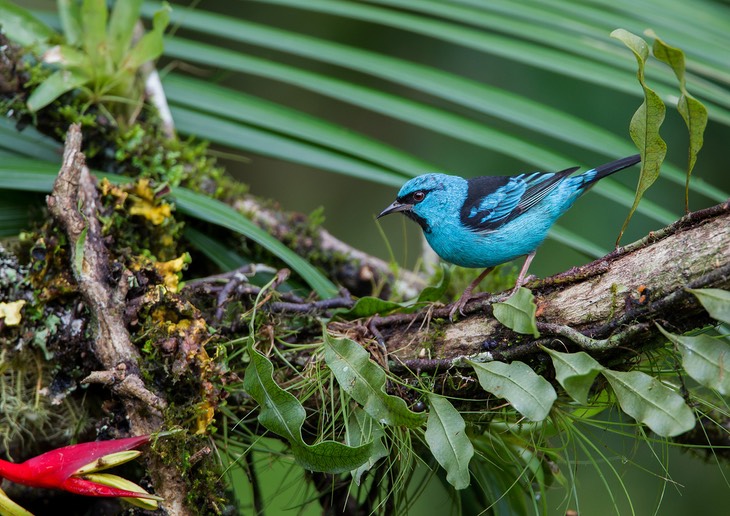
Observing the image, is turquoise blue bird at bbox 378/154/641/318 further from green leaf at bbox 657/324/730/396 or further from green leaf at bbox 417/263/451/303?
green leaf at bbox 657/324/730/396

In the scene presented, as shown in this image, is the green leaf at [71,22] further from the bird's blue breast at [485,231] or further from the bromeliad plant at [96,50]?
the bird's blue breast at [485,231]

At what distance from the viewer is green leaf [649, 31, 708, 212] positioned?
1.65 m

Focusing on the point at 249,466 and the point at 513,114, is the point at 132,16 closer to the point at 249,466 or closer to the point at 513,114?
the point at 513,114

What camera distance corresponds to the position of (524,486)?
2295 mm

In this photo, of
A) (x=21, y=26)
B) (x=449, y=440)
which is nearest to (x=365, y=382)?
(x=449, y=440)

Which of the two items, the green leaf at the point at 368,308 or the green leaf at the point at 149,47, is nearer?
the green leaf at the point at 368,308

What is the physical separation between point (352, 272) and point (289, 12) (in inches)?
128

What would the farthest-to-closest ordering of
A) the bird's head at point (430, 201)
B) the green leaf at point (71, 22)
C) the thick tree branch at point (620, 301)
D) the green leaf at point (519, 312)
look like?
the bird's head at point (430, 201) → the green leaf at point (71, 22) → the green leaf at point (519, 312) → the thick tree branch at point (620, 301)

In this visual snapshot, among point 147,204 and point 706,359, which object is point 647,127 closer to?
point 706,359

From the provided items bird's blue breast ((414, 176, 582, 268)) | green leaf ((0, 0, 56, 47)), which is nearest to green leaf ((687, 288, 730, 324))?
bird's blue breast ((414, 176, 582, 268))

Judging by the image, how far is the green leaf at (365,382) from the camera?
1.81 m

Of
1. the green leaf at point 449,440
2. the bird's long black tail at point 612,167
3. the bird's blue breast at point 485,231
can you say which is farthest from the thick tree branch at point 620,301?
the bird's long black tail at point 612,167

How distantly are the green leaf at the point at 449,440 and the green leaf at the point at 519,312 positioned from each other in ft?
0.85

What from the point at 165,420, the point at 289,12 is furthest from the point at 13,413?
the point at 289,12
